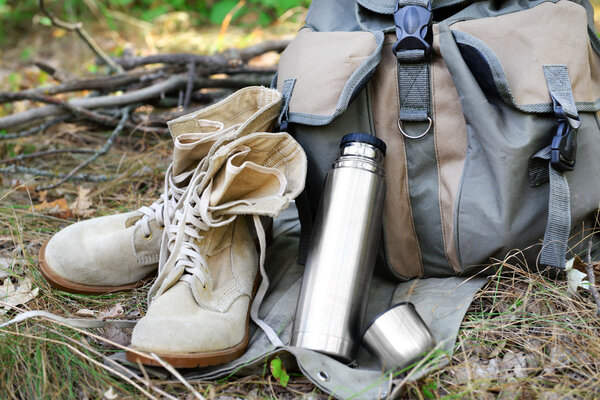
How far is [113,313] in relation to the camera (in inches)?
66.2

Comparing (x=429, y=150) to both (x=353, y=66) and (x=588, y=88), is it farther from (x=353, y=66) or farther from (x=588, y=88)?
(x=588, y=88)

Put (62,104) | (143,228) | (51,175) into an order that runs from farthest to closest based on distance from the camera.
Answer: (62,104)
(51,175)
(143,228)

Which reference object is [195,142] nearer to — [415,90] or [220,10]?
[415,90]

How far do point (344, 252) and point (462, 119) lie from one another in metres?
0.59

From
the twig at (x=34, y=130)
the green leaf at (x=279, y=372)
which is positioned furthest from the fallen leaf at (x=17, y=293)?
the twig at (x=34, y=130)

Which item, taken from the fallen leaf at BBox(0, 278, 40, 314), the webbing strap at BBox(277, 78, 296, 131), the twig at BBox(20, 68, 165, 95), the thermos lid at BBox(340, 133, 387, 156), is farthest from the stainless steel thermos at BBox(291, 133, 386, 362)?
the twig at BBox(20, 68, 165, 95)

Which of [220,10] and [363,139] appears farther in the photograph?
[220,10]

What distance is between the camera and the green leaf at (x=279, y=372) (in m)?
1.36

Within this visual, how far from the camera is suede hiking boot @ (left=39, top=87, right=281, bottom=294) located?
1.73 m

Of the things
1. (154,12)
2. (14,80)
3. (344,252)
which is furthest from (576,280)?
(154,12)

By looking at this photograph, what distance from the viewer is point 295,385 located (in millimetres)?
1385

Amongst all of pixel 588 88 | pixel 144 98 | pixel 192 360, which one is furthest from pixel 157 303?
pixel 144 98

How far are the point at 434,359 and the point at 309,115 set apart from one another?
854 millimetres

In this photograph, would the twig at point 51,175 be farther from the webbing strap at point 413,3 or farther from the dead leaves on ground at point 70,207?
the webbing strap at point 413,3
